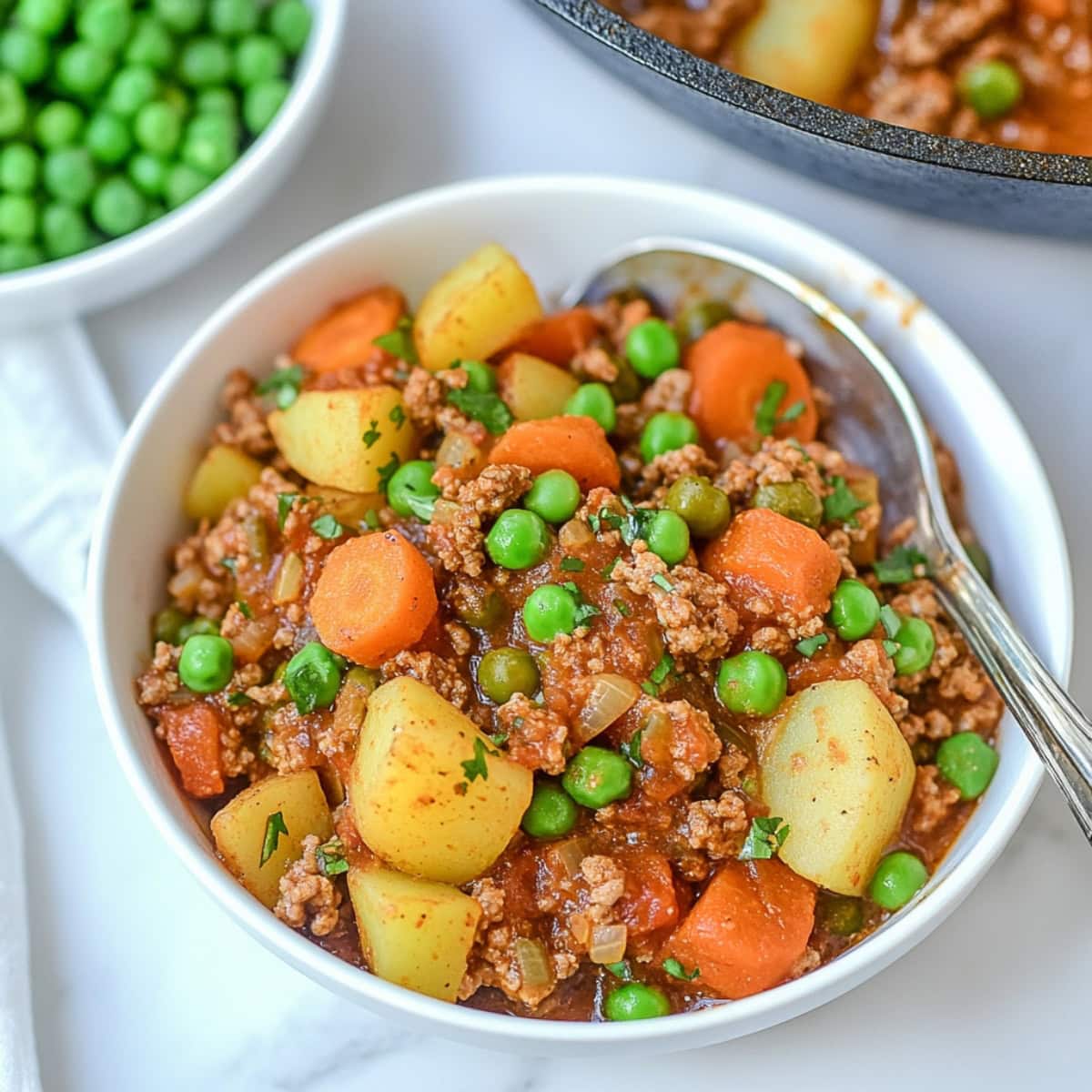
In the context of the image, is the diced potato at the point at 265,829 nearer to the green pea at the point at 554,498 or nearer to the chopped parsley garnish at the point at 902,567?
the green pea at the point at 554,498

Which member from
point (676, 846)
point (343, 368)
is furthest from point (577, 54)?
point (676, 846)

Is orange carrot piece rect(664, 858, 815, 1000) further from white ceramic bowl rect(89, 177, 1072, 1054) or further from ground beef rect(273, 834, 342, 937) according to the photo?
ground beef rect(273, 834, 342, 937)

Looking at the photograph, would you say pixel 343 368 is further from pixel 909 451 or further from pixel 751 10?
pixel 751 10

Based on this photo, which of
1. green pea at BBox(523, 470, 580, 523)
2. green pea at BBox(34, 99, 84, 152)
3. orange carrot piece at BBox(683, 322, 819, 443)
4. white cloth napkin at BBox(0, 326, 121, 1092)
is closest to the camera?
green pea at BBox(523, 470, 580, 523)

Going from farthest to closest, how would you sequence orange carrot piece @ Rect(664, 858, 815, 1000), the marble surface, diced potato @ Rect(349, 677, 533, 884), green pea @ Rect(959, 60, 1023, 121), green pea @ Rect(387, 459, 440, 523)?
green pea @ Rect(959, 60, 1023, 121) → the marble surface → green pea @ Rect(387, 459, 440, 523) → orange carrot piece @ Rect(664, 858, 815, 1000) → diced potato @ Rect(349, 677, 533, 884)

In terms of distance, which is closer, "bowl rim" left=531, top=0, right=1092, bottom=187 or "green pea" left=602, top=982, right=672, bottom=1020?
"green pea" left=602, top=982, right=672, bottom=1020

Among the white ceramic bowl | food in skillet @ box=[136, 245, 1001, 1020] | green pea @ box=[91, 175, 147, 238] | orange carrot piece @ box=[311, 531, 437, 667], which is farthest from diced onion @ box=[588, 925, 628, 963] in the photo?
green pea @ box=[91, 175, 147, 238]

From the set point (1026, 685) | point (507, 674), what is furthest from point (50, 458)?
point (1026, 685)
